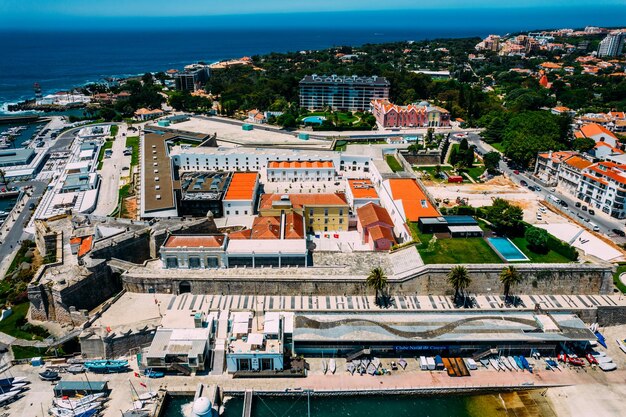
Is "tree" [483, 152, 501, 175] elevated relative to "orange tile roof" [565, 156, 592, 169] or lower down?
lower down

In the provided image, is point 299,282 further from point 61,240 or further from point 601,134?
point 601,134

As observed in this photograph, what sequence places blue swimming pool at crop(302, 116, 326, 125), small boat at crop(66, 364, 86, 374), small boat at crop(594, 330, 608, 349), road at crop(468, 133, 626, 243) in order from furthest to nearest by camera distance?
1. blue swimming pool at crop(302, 116, 326, 125)
2. road at crop(468, 133, 626, 243)
3. small boat at crop(594, 330, 608, 349)
4. small boat at crop(66, 364, 86, 374)

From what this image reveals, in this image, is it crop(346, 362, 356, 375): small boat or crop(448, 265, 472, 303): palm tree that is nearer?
crop(346, 362, 356, 375): small boat

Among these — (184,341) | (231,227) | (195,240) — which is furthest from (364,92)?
(184,341)

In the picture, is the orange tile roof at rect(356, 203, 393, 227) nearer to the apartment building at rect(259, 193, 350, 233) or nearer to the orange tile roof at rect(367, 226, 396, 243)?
the orange tile roof at rect(367, 226, 396, 243)

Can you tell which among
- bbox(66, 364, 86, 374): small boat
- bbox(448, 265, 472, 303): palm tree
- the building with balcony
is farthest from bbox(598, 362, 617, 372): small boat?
the building with balcony

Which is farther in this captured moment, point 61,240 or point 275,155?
point 275,155

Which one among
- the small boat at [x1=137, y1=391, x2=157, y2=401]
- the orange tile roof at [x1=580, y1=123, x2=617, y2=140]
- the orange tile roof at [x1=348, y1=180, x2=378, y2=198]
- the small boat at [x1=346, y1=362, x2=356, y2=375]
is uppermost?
the orange tile roof at [x1=580, y1=123, x2=617, y2=140]
